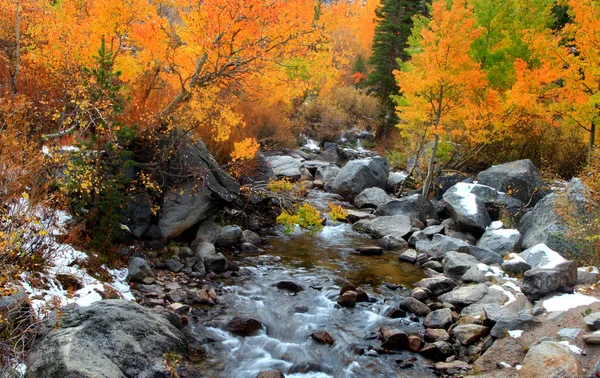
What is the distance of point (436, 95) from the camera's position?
13906 mm

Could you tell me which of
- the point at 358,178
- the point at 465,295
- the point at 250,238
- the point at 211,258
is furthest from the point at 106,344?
the point at 358,178

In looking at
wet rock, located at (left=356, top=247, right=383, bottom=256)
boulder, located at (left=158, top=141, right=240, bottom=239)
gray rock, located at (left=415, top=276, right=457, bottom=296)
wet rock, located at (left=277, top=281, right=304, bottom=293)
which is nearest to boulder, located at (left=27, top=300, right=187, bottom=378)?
wet rock, located at (left=277, top=281, right=304, bottom=293)

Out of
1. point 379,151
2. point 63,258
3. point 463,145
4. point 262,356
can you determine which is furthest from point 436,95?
point 379,151

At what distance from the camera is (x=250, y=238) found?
35.0 feet

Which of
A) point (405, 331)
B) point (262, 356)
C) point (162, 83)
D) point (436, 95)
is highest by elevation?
point (162, 83)

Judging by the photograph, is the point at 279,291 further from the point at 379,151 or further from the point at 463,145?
the point at 379,151

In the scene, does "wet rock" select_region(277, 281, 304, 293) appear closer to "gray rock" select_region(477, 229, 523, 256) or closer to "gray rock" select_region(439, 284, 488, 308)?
"gray rock" select_region(439, 284, 488, 308)

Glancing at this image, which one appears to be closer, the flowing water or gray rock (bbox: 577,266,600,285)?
the flowing water

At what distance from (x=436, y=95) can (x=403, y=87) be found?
1099 millimetres

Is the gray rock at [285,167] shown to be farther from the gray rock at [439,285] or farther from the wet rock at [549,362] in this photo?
the wet rock at [549,362]

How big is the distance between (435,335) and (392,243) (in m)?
4.95

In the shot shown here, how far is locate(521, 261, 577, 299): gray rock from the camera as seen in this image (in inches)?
275

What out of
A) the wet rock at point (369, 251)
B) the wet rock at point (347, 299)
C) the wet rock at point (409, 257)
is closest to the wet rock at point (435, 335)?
the wet rock at point (347, 299)

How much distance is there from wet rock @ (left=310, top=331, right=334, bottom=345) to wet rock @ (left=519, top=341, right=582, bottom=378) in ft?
8.66
